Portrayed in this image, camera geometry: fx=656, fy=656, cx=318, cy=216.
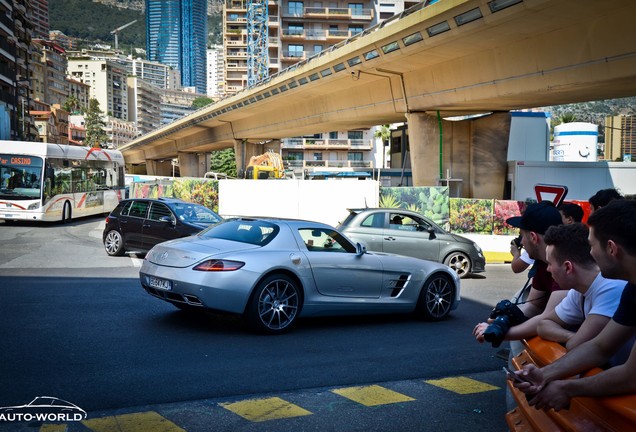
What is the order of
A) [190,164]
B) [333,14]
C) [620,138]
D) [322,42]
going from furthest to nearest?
[322,42]
[333,14]
[190,164]
[620,138]

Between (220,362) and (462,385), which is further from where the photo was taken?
(220,362)

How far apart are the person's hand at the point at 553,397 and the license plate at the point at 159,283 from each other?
5670 millimetres

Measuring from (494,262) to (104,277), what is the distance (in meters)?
12.0

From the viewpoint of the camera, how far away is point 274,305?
312 inches

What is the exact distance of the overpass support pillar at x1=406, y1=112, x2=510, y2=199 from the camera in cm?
2886

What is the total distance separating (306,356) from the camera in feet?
22.9

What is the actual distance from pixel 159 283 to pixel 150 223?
846 centimetres

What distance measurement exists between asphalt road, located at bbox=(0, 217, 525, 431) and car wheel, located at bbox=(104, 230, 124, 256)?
592 centimetres

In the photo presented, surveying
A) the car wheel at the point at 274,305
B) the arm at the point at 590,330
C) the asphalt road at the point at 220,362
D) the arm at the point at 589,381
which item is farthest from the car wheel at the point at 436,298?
the arm at the point at 589,381

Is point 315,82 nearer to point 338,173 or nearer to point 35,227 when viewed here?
point 35,227

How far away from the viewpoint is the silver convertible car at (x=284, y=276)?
24.9 ft

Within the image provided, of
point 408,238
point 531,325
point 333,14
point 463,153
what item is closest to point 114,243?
point 408,238

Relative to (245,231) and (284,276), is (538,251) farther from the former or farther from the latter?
(245,231)

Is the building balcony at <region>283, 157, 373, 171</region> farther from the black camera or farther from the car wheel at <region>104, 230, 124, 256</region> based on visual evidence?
the black camera
